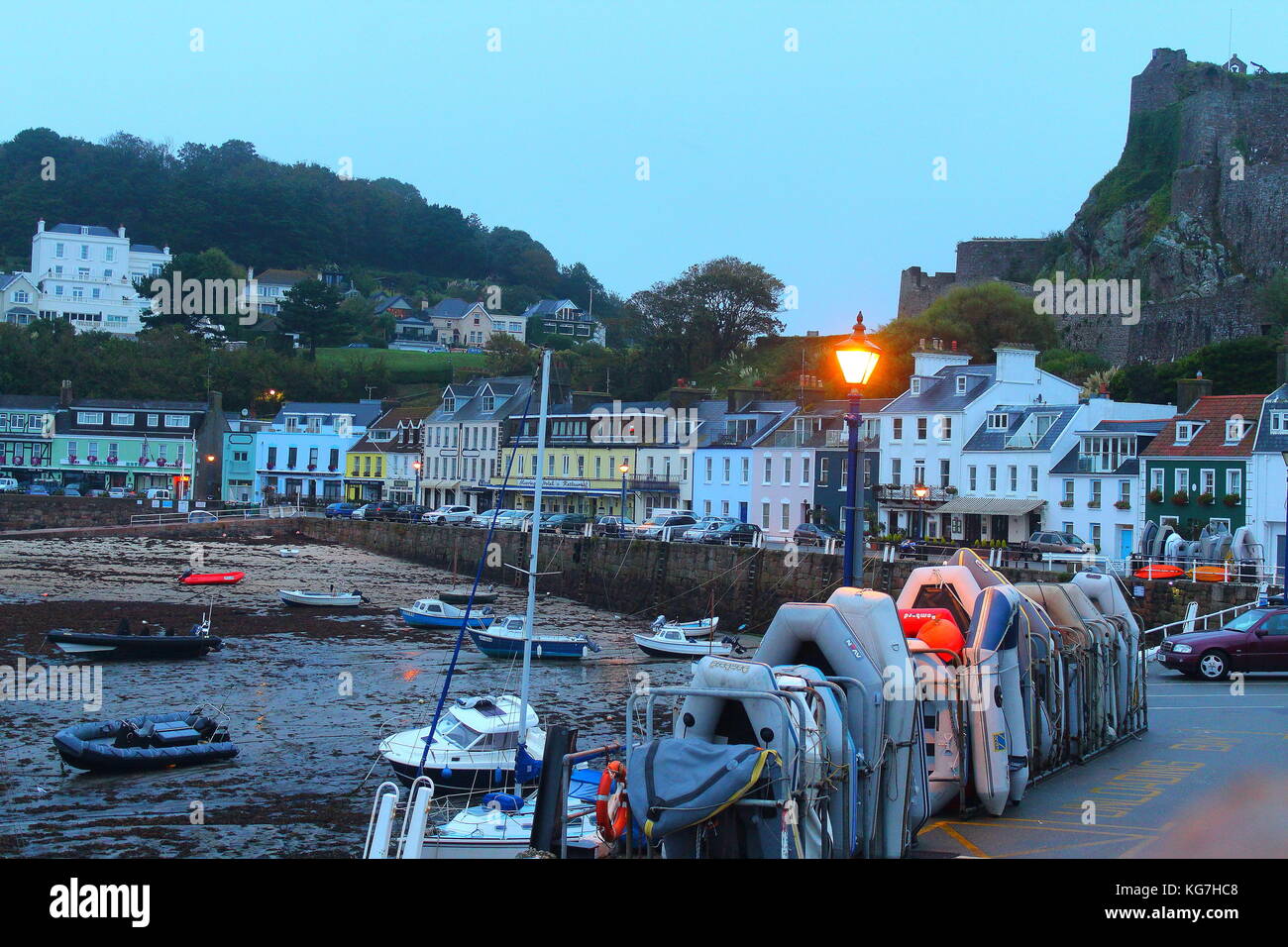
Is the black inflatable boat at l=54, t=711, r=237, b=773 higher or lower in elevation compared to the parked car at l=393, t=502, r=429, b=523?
lower

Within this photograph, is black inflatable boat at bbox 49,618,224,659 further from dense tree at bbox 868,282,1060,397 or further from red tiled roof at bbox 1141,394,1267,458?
dense tree at bbox 868,282,1060,397

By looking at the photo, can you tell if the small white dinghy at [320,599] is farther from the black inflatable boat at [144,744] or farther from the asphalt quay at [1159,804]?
the asphalt quay at [1159,804]

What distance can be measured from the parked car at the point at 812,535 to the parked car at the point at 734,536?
6.46ft

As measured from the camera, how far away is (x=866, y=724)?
9953 mm

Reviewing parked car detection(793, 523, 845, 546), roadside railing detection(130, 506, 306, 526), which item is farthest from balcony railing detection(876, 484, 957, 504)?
roadside railing detection(130, 506, 306, 526)

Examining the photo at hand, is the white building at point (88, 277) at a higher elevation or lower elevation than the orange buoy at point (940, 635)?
higher

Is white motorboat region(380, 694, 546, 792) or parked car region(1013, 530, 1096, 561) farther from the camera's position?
parked car region(1013, 530, 1096, 561)

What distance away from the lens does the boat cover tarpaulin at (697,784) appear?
847 centimetres

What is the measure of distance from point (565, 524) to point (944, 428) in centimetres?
1903

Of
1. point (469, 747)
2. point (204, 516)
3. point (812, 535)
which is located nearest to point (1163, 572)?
point (812, 535)

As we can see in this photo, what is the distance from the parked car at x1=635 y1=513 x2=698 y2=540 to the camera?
56125 mm

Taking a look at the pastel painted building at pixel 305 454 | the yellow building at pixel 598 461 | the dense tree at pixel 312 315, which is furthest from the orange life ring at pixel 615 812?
the dense tree at pixel 312 315

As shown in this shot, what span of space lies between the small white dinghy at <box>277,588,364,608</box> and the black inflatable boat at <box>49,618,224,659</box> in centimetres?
1172
